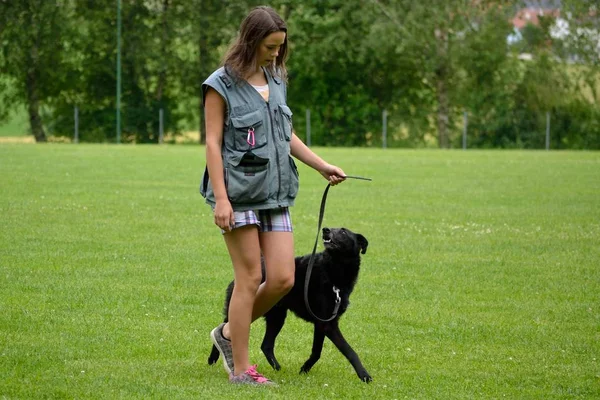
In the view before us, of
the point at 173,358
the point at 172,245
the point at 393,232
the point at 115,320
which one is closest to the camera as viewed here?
the point at 173,358

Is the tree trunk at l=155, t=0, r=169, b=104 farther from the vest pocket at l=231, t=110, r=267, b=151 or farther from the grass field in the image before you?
the vest pocket at l=231, t=110, r=267, b=151

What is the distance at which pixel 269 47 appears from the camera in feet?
18.1

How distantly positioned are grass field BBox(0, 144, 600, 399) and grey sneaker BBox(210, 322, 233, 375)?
0.33 ft

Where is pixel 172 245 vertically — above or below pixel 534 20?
below

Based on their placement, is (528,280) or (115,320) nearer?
(115,320)

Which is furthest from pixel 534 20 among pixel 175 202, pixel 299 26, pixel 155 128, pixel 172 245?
pixel 172 245

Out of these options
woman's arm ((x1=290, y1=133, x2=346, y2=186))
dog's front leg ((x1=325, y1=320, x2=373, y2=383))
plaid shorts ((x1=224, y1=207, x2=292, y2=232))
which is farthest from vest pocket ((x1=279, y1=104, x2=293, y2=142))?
dog's front leg ((x1=325, y1=320, x2=373, y2=383))

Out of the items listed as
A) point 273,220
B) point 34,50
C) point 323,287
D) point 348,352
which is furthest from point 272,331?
point 34,50

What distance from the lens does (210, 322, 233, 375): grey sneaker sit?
5.95m

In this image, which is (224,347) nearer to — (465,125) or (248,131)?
(248,131)

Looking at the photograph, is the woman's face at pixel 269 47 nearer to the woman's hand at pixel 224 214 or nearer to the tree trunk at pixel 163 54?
the woman's hand at pixel 224 214

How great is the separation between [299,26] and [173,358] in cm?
4279

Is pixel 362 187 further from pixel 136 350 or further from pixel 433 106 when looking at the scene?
pixel 433 106

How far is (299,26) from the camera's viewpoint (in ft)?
159
